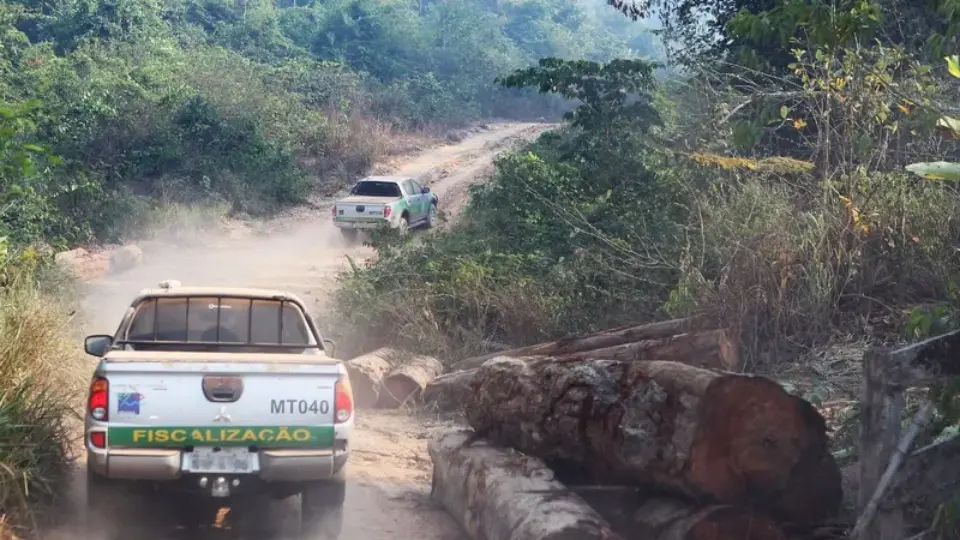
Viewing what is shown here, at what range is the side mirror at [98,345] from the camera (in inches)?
297

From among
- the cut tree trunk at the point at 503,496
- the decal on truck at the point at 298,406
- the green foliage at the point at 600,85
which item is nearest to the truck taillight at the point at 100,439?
the decal on truck at the point at 298,406

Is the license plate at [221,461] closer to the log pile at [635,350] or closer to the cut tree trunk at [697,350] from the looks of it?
the log pile at [635,350]

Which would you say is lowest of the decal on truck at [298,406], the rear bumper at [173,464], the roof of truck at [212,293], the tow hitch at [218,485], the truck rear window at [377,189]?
the truck rear window at [377,189]

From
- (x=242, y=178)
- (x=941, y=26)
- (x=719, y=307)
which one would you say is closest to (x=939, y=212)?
(x=719, y=307)

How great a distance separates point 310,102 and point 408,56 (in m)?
15.0

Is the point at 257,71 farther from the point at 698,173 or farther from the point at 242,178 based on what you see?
the point at 698,173

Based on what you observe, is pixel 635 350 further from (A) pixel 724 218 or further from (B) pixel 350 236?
(B) pixel 350 236

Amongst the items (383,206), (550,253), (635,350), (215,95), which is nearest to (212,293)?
(635,350)

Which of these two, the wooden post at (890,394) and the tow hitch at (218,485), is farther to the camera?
the tow hitch at (218,485)

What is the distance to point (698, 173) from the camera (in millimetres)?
12984

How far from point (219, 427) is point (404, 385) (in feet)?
16.6

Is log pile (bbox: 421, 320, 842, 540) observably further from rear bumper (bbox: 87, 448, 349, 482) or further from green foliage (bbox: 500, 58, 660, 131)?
green foliage (bbox: 500, 58, 660, 131)

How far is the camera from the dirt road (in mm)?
7812

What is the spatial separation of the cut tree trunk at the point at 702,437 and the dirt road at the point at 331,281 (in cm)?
140
